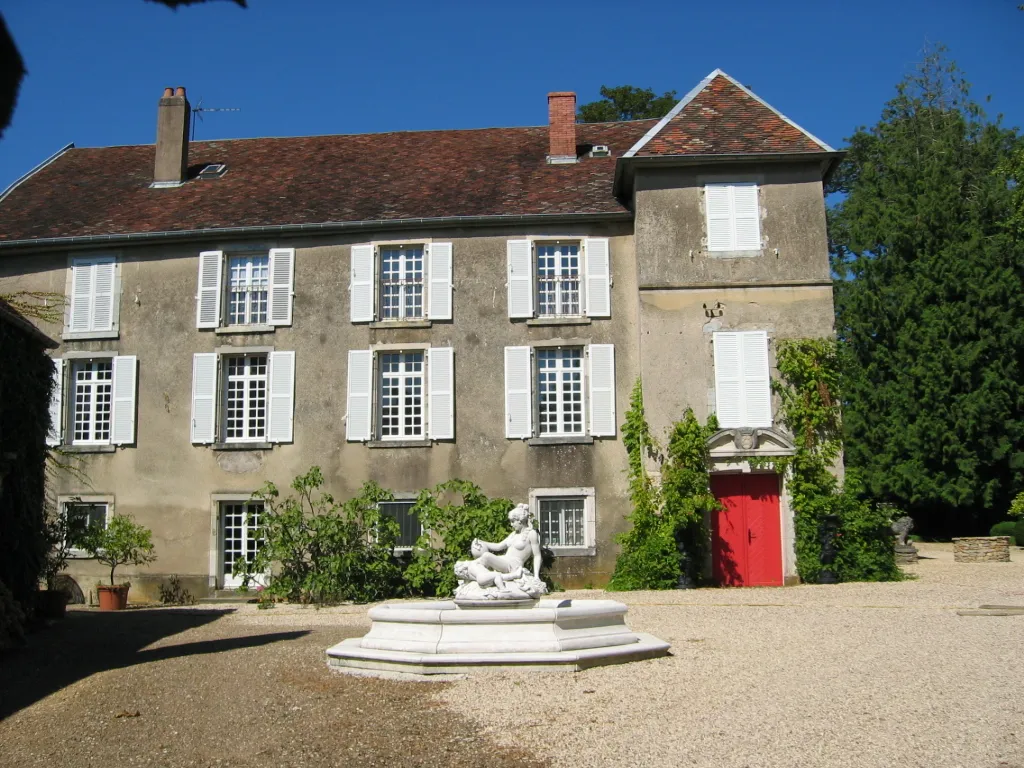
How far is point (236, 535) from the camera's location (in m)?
17.9

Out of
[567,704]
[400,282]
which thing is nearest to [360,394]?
[400,282]

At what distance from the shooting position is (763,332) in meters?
16.8

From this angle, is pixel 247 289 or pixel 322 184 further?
pixel 322 184

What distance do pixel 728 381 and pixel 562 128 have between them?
6.51m

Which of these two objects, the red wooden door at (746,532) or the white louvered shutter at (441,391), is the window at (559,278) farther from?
the red wooden door at (746,532)

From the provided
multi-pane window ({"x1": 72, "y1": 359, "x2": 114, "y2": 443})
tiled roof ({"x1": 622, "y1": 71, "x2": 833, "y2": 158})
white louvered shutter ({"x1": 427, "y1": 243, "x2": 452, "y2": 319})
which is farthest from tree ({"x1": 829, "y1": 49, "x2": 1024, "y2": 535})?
multi-pane window ({"x1": 72, "y1": 359, "x2": 114, "y2": 443})

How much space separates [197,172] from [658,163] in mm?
9655

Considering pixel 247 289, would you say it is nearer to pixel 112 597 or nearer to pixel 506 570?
pixel 112 597

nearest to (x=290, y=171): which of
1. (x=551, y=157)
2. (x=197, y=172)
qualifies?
(x=197, y=172)

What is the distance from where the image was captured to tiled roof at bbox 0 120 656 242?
18453 millimetres

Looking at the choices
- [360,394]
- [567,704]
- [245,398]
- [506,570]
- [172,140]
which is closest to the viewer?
[567,704]

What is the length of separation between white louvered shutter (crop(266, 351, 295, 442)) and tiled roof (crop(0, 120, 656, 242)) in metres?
2.47

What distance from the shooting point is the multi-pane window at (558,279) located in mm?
18062

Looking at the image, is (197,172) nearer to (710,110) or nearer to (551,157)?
(551,157)
